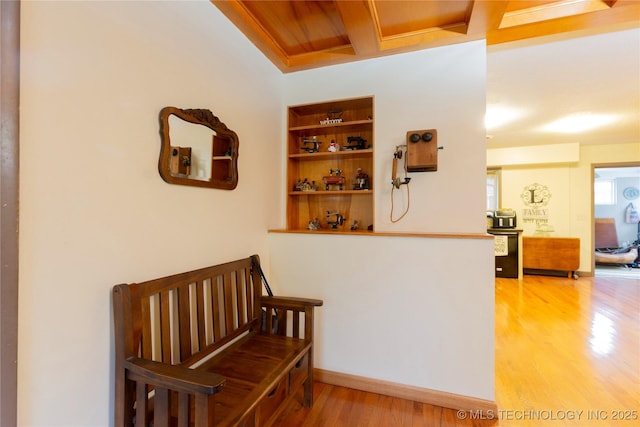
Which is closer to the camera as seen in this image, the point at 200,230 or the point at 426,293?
the point at 200,230

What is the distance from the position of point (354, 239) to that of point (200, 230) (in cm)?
101

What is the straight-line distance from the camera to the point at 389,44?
6.57 feet

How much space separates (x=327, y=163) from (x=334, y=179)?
0.21m

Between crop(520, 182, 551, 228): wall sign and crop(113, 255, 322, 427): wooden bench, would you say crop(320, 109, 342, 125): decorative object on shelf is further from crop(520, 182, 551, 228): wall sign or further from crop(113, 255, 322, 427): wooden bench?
crop(520, 182, 551, 228): wall sign

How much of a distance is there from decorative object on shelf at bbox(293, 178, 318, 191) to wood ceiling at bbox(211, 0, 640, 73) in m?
1.03

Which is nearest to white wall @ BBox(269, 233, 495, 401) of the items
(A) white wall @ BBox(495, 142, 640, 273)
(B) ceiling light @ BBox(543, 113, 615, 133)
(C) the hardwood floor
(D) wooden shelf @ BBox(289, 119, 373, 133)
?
(C) the hardwood floor

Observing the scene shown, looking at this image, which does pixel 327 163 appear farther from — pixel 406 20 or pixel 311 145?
pixel 406 20

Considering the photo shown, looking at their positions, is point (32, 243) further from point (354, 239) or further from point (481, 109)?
point (481, 109)

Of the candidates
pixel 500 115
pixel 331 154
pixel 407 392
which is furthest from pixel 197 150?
pixel 500 115

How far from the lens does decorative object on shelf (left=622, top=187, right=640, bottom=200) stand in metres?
7.62

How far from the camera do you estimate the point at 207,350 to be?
143 centimetres

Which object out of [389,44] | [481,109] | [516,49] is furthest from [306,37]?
[516,49]

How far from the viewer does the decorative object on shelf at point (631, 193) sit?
25.0 ft

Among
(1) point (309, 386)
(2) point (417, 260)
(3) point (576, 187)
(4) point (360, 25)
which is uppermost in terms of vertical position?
(4) point (360, 25)
